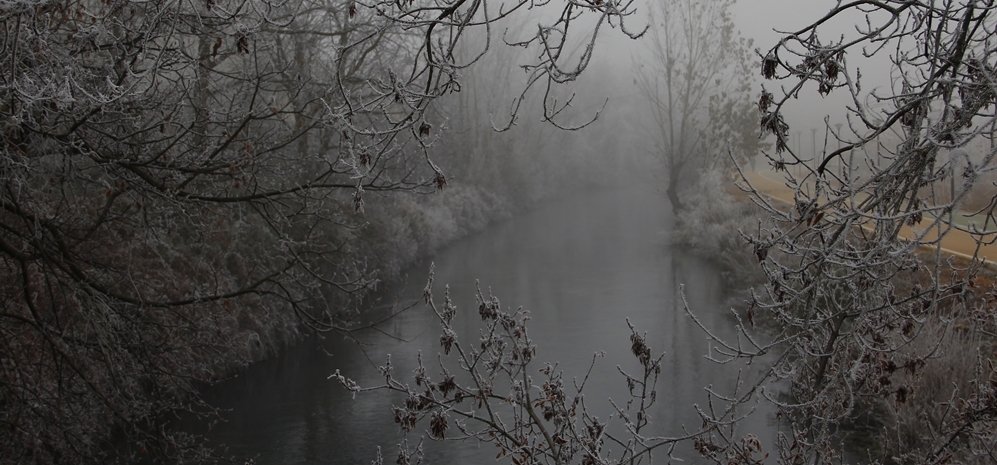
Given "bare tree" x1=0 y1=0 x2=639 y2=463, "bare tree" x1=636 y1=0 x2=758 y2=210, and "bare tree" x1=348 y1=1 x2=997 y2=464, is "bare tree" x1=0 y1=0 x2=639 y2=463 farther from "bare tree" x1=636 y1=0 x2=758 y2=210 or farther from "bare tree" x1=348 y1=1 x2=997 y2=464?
"bare tree" x1=636 y1=0 x2=758 y2=210

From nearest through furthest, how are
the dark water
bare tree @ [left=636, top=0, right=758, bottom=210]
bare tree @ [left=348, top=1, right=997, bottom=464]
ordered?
1. bare tree @ [left=348, top=1, right=997, bottom=464]
2. the dark water
3. bare tree @ [left=636, top=0, right=758, bottom=210]

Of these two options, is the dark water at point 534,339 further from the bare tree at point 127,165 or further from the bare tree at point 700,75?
the bare tree at point 700,75

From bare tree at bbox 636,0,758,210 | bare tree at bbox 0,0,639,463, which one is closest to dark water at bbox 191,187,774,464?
bare tree at bbox 0,0,639,463

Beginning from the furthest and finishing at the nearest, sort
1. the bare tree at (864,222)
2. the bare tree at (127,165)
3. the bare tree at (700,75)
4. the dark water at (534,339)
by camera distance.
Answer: the bare tree at (700,75), the dark water at (534,339), the bare tree at (127,165), the bare tree at (864,222)

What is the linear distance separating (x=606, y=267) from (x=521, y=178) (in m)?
13.3

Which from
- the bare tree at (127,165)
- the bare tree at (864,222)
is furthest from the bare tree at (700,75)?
the bare tree at (864,222)

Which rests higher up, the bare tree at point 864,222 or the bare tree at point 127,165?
the bare tree at point 127,165

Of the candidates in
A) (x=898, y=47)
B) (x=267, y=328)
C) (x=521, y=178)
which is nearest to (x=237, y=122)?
(x=898, y=47)

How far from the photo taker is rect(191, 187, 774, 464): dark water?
982 centimetres

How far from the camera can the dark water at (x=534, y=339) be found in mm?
9820

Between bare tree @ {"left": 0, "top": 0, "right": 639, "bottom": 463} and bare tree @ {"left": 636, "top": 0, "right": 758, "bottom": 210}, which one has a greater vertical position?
bare tree @ {"left": 636, "top": 0, "right": 758, "bottom": 210}

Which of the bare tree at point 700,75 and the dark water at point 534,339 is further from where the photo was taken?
the bare tree at point 700,75

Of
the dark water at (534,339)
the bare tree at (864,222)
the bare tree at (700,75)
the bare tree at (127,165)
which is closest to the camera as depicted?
the bare tree at (864,222)

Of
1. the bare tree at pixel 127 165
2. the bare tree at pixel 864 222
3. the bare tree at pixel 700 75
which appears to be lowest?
the bare tree at pixel 864 222
